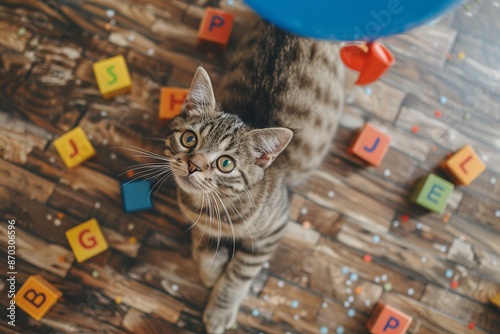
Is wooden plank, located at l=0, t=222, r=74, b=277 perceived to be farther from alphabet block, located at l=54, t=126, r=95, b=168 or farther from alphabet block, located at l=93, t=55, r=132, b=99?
alphabet block, located at l=93, t=55, r=132, b=99

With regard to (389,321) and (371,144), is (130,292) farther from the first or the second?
(371,144)

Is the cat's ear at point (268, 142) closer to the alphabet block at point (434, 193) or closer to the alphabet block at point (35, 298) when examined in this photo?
the alphabet block at point (434, 193)

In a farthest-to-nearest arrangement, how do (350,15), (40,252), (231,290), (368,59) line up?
1. (40,252)
2. (231,290)
3. (368,59)
4. (350,15)

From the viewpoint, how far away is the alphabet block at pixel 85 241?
5.26 ft

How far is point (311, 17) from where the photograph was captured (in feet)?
2.80

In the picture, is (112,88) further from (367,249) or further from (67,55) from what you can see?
(367,249)

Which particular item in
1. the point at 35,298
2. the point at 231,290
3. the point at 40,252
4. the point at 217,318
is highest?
the point at 231,290

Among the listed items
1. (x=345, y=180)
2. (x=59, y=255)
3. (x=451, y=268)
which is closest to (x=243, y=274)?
(x=345, y=180)

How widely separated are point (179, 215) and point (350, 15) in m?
1.12

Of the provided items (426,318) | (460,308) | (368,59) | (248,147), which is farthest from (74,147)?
(460,308)

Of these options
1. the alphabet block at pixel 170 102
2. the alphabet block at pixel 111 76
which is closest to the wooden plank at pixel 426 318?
the alphabet block at pixel 170 102

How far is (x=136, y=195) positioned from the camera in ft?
5.28

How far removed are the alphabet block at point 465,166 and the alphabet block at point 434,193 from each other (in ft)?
0.23

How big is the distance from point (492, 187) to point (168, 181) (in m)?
1.46
